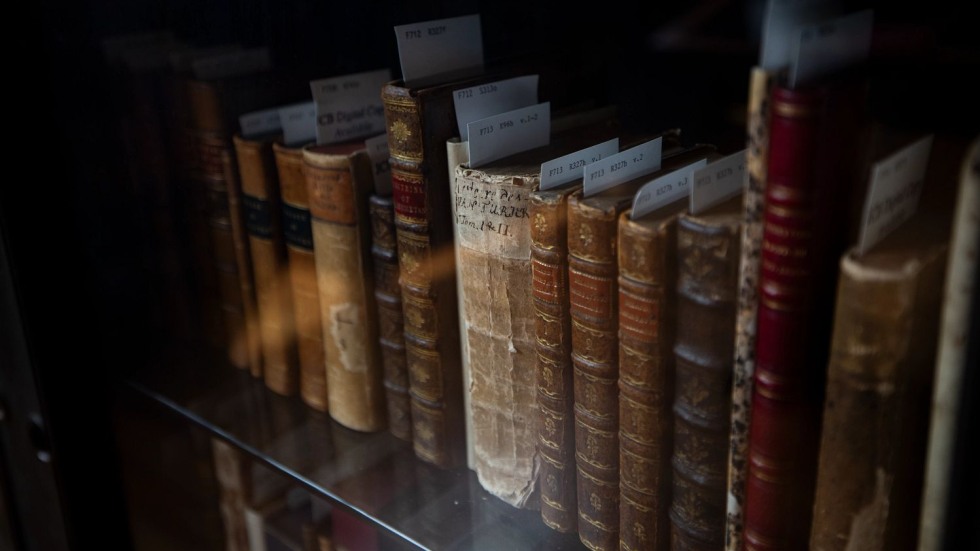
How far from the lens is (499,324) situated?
2.38ft

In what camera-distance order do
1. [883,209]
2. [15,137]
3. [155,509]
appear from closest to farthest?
[883,209], [15,137], [155,509]

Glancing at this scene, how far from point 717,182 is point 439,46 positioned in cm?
30

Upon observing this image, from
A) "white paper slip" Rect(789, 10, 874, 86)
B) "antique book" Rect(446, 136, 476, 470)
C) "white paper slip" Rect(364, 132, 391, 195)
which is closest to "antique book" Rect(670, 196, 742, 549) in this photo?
"white paper slip" Rect(789, 10, 874, 86)

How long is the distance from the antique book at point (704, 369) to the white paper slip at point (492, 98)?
0.23 m

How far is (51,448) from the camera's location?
→ 1.06m

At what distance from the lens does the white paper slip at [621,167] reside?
62 centimetres

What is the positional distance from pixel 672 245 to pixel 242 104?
55 centimetres

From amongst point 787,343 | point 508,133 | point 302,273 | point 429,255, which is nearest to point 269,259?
point 302,273

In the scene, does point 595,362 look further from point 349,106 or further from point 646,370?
point 349,106

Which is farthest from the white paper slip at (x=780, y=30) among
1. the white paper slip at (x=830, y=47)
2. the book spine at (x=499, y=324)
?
the book spine at (x=499, y=324)

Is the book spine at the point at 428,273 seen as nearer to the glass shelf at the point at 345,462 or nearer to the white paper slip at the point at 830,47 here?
the glass shelf at the point at 345,462

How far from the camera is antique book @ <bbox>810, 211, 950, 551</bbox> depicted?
1.54ft

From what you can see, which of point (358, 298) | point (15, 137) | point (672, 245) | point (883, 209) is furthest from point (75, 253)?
point (883, 209)

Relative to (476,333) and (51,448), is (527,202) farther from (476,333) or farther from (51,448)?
(51,448)
